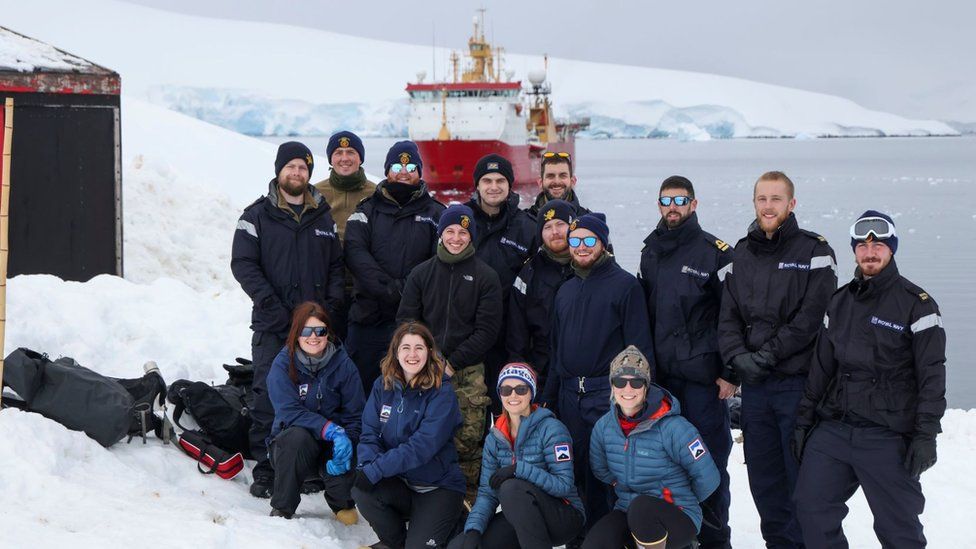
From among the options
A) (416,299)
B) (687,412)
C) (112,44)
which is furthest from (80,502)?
(112,44)

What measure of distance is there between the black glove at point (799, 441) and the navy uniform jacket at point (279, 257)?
95.8 inches

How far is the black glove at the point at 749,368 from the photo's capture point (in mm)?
3936

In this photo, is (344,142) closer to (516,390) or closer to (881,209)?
(516,390)

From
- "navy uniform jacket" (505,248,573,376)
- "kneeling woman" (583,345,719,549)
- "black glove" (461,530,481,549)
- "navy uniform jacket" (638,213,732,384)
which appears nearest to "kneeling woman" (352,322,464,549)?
"black glove" (461,530,481,549)

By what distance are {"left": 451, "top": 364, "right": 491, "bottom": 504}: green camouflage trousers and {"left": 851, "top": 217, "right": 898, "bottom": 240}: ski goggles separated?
1.91 meters

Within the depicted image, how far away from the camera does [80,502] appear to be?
3834mm

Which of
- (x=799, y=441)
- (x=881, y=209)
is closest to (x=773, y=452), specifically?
(x=799, y=441)

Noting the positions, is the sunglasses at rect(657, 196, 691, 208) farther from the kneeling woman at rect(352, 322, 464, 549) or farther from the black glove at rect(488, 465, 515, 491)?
the black glove at rect(488, 465, 515, 491)

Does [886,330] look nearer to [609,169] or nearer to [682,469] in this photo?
[682,469]

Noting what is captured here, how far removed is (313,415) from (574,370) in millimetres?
1246

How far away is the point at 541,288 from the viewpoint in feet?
15.2

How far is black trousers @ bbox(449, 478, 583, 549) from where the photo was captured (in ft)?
12.8

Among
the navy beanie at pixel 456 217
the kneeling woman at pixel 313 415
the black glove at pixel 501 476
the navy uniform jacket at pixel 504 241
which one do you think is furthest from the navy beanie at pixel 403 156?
the black glove at pixel 501 476

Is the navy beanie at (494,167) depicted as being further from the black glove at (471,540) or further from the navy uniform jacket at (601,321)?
the black glove at (471,540)
